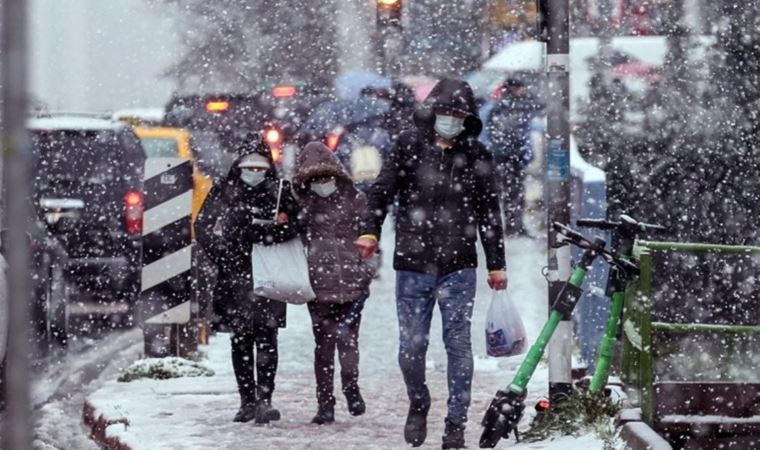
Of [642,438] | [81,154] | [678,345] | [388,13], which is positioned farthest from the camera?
[388,13]

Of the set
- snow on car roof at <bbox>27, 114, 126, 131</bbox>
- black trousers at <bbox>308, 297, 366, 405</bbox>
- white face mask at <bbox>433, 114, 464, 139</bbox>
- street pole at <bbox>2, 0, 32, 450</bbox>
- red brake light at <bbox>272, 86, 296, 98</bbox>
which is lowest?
black trousers at <bbox>308, 297, 366, 405</bbox>

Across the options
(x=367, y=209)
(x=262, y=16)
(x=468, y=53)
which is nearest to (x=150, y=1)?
(x=262, y=16)

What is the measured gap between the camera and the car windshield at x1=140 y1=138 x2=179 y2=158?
19969 millimetres

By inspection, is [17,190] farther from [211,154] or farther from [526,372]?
[211,154]

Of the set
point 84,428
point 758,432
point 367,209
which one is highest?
point 367,209

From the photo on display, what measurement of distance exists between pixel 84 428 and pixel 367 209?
2283 millimetres

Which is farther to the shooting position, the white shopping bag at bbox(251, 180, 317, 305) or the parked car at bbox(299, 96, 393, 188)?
the parked car at bbox(299, 96, 393, 188)

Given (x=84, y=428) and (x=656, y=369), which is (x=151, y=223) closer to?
(x=84, y=428)

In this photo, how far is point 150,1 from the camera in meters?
37.7

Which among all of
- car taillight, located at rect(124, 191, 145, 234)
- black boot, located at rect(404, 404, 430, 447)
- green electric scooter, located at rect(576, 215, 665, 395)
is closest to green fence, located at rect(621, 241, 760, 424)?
green electric scooter, located at rect(576, 215, 665, 395)

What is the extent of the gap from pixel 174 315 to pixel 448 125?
3.46m

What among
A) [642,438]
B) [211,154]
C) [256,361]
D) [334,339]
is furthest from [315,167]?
[211,154]

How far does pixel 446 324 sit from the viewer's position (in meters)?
7.23

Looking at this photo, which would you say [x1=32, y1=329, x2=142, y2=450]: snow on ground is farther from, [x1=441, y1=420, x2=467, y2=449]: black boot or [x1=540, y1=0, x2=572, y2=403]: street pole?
[x1=540, y1=0, x2=572, y2=403]: street pole
